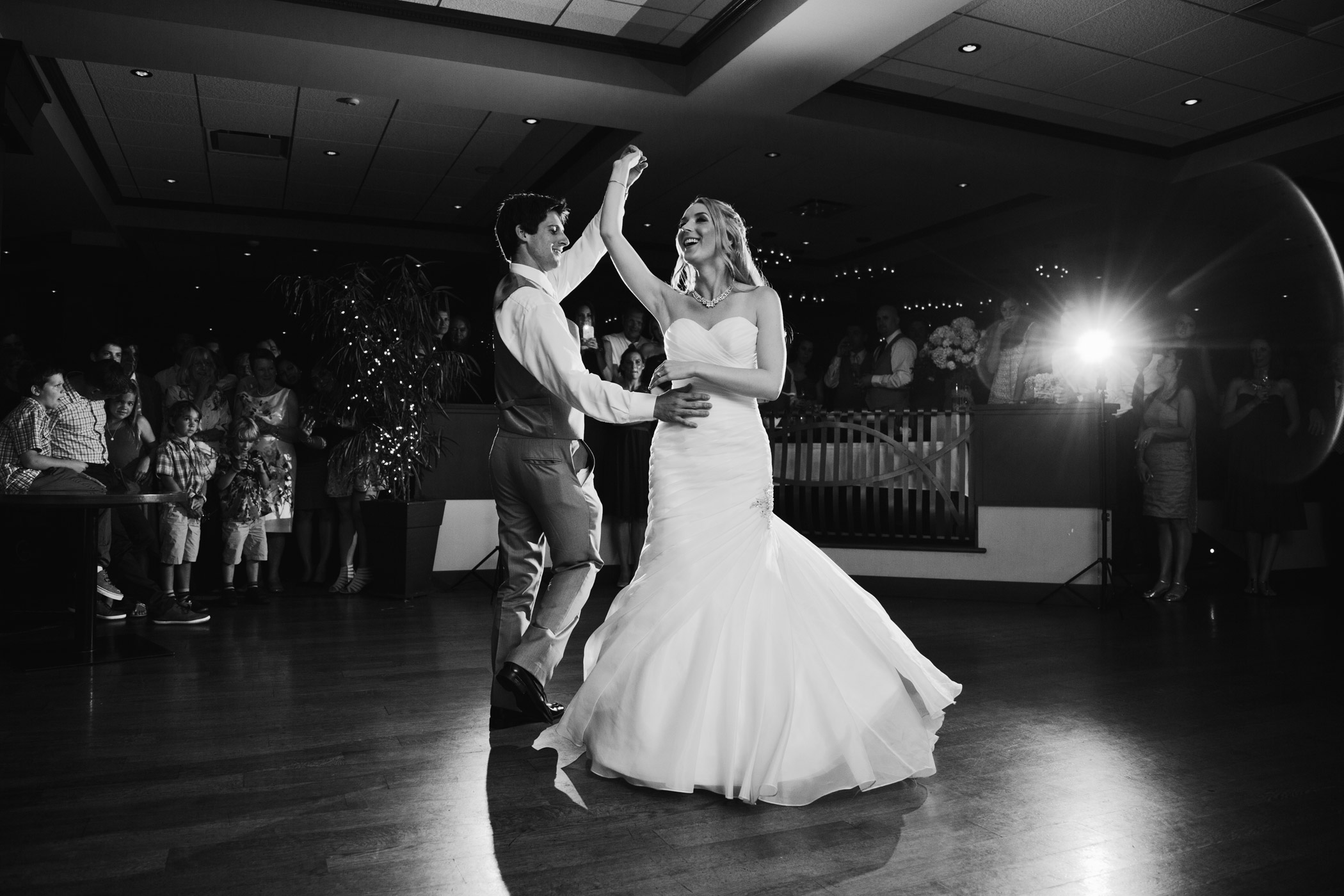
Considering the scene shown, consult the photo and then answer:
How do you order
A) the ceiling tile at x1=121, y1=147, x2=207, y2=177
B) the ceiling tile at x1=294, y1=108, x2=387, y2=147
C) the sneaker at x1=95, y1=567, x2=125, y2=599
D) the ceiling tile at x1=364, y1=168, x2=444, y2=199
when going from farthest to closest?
1. the ceiling tile at x1=364, y1=168, x2=444, y2=199
2. the ceiling tile at x1=121, y1=147, x2=207, y2=177
3. the ceiling tile at x1=294, y1=108, x2=387, y2=147
4. the sneaker at x1=95, y1=567, x2=125, y2=599

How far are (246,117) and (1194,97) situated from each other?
713cm

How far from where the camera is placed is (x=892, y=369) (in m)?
8.02

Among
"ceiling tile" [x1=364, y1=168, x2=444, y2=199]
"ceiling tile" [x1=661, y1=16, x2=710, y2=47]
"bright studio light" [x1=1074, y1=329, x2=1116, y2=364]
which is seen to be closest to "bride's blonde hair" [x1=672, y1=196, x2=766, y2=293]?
"ceiling tile" [x1=661, y1=16, x2=710, y2=47]

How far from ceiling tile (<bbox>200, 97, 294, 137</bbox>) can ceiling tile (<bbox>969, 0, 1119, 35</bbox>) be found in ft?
16.5

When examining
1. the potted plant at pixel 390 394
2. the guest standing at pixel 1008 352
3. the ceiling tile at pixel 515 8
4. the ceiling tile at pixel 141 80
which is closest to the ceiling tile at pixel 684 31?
the ceiling tile at pixel 515 8

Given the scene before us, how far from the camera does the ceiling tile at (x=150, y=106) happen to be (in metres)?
7.14

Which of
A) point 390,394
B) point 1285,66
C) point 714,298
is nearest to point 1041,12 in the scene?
point 1285,66

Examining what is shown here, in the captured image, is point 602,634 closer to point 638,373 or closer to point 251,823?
point 251,823

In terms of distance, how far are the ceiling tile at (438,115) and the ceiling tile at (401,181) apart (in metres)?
1.45

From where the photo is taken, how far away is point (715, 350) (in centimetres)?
302

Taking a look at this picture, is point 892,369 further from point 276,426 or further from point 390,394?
point 276,426

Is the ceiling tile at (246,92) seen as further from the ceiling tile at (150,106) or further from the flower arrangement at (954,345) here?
the flower arrangement at (954,345)

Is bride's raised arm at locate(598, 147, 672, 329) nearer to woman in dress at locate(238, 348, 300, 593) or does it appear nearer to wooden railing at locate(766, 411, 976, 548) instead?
wooden railing at locate(766, 411, 976, 548)

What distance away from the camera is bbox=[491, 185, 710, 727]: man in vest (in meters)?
3.09
